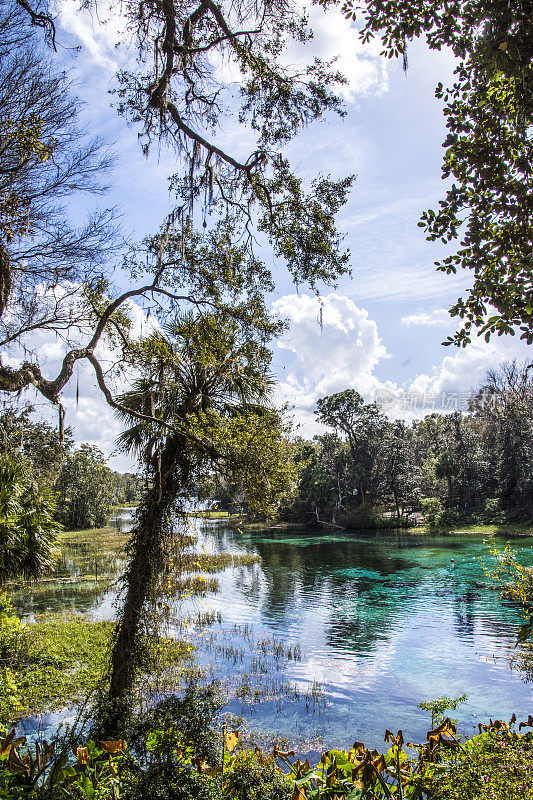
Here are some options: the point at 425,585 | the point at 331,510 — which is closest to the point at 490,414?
the point at 331,510

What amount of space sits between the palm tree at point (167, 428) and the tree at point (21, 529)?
6.48 ft

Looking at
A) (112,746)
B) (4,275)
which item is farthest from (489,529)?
(4,275)

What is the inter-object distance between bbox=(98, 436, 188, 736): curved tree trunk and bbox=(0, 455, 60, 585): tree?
2.00 metres

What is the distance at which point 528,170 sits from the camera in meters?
3.30

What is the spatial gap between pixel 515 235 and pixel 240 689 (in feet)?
34.5

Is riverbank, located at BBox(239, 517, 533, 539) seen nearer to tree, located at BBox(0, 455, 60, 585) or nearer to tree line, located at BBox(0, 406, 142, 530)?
tree line, located at BBox(0, 406, 142, 530)

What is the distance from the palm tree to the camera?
6.93 meters

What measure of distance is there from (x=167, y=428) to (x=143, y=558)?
2.43m

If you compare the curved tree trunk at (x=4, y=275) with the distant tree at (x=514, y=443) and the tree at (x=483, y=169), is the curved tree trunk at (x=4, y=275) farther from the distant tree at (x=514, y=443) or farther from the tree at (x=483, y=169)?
the distant tree at (x=514, y=443)

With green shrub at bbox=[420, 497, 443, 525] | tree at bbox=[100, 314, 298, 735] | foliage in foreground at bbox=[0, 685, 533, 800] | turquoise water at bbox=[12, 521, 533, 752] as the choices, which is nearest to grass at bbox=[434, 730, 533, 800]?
foliage in foreground at bbox=[0, 685, 533, 800]

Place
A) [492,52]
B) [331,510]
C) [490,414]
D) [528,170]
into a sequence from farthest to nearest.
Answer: [490,414], [331,510], [528,170], [492,52]

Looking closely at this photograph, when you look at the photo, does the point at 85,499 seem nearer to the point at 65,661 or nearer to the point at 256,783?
the point at 65,661

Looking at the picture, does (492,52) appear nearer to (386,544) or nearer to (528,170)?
(528,170)

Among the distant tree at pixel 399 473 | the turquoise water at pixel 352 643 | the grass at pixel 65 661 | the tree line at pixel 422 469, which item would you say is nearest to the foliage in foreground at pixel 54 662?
the grass at pixel 65 661
